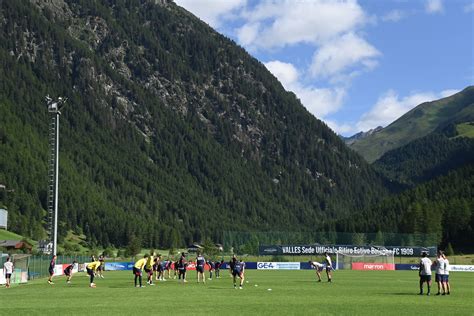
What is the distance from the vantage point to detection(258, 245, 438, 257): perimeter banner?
111000mm

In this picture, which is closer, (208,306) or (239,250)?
(208,306)

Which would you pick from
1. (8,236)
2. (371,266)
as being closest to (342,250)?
(371,266)

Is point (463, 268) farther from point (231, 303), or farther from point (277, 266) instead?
point (231, 303)

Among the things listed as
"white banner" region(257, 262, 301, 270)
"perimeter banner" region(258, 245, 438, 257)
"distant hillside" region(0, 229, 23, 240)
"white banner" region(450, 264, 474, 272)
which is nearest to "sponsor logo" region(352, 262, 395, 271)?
"perimeter banner" region(258, 245, 438, 257)

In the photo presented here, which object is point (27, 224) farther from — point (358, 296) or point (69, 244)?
point (358, 296)

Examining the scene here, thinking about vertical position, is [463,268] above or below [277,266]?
below

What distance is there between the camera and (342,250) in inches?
4370

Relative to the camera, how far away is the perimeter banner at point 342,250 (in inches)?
4370

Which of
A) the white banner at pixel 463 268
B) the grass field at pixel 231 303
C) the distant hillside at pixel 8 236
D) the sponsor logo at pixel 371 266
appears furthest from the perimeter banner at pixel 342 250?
the distant hillside at pixel 8 236

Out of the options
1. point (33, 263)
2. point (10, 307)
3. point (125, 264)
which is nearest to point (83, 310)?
point (10, 307)

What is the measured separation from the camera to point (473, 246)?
15575 cm

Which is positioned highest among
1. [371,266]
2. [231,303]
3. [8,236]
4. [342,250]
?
[8,236]

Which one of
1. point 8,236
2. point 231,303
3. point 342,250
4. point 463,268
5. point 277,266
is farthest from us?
point 8,236

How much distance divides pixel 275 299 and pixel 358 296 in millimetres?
5436
